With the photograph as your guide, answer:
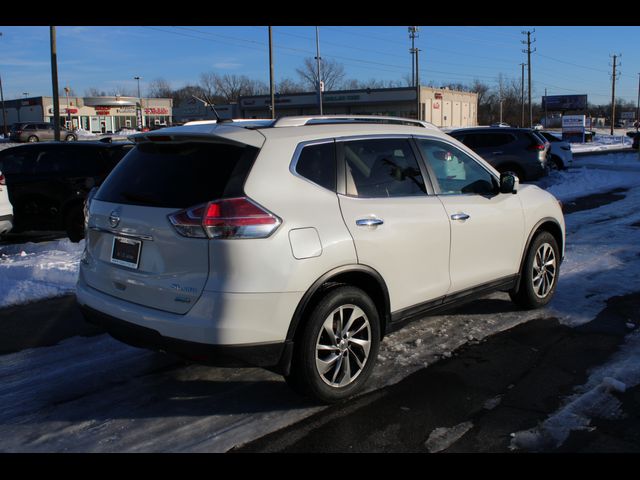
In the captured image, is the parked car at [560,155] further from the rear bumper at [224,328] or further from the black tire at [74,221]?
the rear bumper at [224,328]

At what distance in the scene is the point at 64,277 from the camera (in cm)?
691

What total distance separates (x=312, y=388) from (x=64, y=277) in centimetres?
444

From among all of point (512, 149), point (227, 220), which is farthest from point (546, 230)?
point (512, 149)

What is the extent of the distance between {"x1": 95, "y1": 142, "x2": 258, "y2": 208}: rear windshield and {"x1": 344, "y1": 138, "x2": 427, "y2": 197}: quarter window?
82 cm

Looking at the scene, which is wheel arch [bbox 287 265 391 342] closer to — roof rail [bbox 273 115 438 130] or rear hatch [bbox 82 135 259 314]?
rear hatch [bbox 82 135 259 314]

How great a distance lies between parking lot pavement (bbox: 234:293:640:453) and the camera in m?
3.31

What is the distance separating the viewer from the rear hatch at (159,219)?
3.38 metres

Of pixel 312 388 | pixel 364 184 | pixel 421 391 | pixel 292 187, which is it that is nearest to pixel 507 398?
pixel 421 391

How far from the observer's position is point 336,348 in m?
3.76

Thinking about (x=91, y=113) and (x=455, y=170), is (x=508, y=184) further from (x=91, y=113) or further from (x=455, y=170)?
(x=91, y=113)

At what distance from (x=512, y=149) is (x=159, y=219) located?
1457cm
